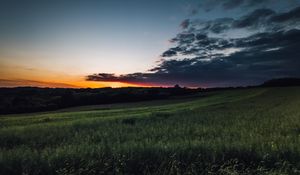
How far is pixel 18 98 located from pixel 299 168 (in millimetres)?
58586

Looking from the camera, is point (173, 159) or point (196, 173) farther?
point (173, 159)

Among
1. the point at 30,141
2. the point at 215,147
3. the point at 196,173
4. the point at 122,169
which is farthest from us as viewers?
the point at 30,141

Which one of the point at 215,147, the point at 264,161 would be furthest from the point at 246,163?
the point at 215,147

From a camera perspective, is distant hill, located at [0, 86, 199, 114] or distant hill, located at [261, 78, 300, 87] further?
distant hill, located at [261, 78, 300, 87]

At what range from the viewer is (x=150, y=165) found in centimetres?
951

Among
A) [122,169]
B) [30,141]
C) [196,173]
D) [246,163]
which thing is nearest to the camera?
[196,173]

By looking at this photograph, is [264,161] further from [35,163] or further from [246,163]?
[35,163]

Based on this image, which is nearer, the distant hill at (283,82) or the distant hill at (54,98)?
the distant hill at (54,98)

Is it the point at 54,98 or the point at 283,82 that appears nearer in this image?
the point at 54,98

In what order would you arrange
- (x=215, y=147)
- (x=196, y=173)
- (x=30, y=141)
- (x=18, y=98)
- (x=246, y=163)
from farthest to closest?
(x=18, y=98) → (x=30, y=141) → (x=215, y=147) → (x=246, y=163) → (x=196, y=173)

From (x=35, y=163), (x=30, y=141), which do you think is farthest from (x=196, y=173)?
(x=30, y=141)

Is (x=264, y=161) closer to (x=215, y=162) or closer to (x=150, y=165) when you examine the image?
(x=215, y=162)

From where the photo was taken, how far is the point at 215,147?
35.8 feet

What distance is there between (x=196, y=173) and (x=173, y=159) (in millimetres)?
1177
